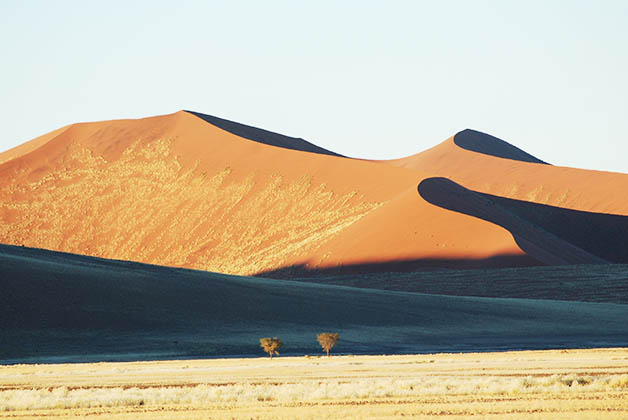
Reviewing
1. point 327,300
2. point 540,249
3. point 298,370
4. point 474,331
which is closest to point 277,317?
point 327,300

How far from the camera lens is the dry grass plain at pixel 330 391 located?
17.0m

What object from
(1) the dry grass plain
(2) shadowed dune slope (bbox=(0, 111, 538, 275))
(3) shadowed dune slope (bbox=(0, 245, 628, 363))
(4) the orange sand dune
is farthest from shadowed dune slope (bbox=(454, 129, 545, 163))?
(1) the dry grass plain

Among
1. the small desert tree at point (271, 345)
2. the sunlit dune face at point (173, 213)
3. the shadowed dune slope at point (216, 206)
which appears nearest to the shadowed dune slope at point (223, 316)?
the small desert tree at point (271, 345)

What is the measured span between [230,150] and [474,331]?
68774 mm

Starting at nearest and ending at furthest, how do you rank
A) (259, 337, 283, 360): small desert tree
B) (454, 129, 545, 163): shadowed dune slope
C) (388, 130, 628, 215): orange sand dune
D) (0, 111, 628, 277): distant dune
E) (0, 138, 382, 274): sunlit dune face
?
1. (259, 337, 283, 360): small desert tree
2. (0, 111, 628, 277): distant dune
3. (0, 138, 382, 274): sunlit dune face
4. (388, 130, 628, 215): orange sand dune
5. (454, 129, 545, 163): shadowed dune slope

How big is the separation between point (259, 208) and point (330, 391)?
8063cm

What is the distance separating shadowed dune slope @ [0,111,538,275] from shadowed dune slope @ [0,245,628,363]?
21.2 meters

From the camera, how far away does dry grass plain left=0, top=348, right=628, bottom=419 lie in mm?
17047

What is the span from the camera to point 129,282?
54594 millimetres

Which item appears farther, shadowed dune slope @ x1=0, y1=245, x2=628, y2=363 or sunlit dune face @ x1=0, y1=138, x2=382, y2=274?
sunlit dune face @ x1=0, y1=138, x2=382, y2=274

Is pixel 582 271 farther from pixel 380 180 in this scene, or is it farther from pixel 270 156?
pixel 270 156

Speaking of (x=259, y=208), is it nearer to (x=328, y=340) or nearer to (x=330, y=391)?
(x=328, y=340)

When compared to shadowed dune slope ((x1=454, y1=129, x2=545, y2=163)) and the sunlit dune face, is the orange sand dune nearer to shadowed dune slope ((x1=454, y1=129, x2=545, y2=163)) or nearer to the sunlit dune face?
shadowed dune slope ((x1=454, y1=129, x2=545, y2=163))

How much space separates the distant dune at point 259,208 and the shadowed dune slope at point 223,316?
20676 millimetres
